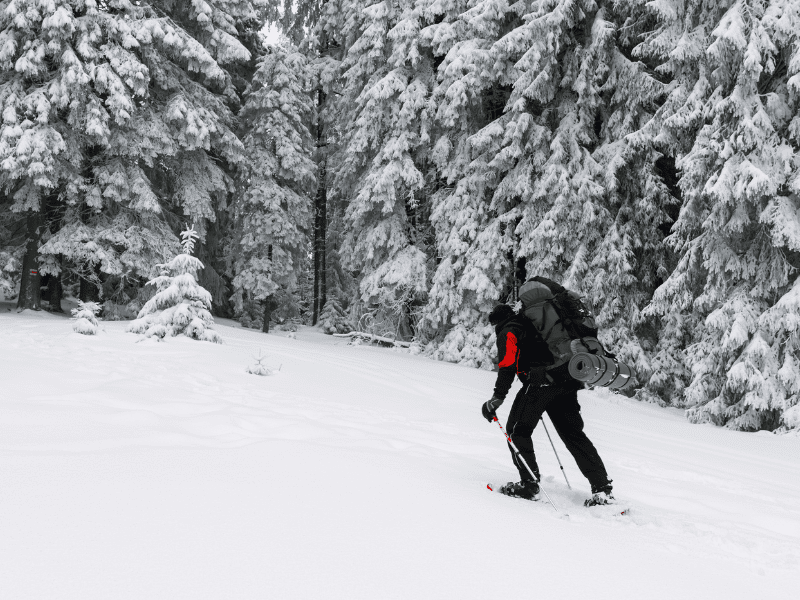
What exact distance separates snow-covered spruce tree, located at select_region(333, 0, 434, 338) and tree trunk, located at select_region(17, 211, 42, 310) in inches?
325

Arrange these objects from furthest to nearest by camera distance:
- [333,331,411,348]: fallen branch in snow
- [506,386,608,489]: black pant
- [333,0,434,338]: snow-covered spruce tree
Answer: [333,331,411,348]: fallen branch in snow, [333,0,434,338]: snow-covered spruce tree, [506,386,608,489]: black pant

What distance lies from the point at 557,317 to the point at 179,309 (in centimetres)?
876

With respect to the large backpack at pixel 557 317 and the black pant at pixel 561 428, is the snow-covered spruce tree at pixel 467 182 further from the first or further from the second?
the black pant at pixel 561 428

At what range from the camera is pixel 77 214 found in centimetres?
1549

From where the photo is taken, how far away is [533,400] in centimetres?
455

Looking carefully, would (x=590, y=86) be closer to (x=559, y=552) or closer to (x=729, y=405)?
(x=729, y=405)

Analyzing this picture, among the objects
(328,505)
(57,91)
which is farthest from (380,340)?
(328,505)

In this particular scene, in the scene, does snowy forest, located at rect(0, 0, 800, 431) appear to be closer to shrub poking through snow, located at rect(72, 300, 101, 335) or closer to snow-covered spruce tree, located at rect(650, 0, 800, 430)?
snow-covered spruce tree, located at rect(650, 0, 800, 430)

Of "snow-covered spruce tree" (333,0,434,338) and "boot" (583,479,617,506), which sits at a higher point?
"snow-covered spruce tree" (333,0,434,338)

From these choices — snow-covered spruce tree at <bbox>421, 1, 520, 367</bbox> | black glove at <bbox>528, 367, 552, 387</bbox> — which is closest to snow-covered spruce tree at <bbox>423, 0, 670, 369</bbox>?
snow-covered spruce tree at <bbox>421, 1, 520, 367</bbox>

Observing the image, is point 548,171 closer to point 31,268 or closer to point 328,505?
point 328,505

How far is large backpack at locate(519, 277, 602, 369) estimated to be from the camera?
4453 mm

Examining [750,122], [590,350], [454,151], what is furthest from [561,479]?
[454,151]

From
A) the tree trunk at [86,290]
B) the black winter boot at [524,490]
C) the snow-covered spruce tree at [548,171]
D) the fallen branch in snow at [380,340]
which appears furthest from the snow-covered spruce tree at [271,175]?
the black winter boot at [524,490]
